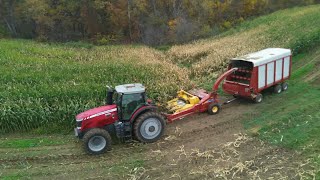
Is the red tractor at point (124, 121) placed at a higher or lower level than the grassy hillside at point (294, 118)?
higher

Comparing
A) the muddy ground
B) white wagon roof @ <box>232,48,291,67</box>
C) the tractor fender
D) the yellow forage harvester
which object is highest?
white wagon roof @ <box>232,48,291,67</box>

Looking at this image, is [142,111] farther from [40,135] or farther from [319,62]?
[319,62]

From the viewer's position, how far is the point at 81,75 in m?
19.2

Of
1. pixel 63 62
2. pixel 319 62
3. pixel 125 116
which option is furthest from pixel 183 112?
pixel 63 62

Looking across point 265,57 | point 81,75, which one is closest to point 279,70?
point 265,57

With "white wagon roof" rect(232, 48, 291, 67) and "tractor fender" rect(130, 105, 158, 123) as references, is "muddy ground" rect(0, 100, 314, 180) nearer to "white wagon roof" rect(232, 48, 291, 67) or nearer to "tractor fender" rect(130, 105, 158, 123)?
"tractor fender" rect(130, 105, 158, 123)

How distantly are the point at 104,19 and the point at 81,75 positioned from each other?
25.7 meters

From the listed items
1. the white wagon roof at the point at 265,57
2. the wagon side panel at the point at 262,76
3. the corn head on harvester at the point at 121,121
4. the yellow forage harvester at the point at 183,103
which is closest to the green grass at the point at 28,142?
the corn head on harvester at the point at 121,121

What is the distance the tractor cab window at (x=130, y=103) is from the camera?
1215cm

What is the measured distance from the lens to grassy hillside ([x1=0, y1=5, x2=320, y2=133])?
47.3 ft

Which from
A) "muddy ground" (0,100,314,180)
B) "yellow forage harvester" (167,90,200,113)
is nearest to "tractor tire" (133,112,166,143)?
"muddy ground" (0,100,314,180)

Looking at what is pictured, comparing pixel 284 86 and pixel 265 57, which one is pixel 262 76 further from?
pixel 284 86

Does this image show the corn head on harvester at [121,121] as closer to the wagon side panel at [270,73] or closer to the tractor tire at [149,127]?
the tractor tire at [149,127]

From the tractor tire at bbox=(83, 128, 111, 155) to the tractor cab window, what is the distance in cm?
95
